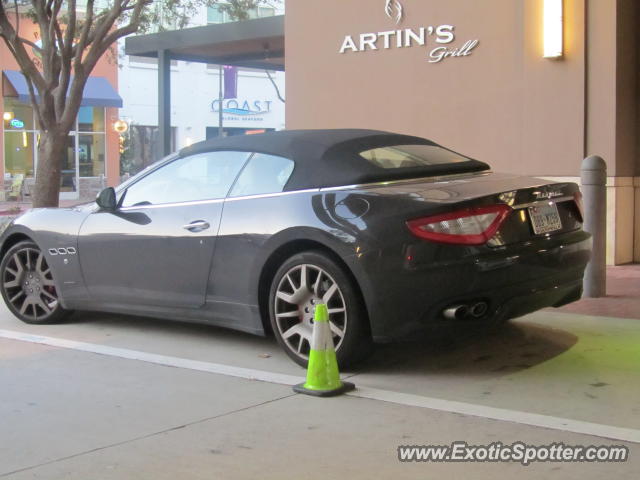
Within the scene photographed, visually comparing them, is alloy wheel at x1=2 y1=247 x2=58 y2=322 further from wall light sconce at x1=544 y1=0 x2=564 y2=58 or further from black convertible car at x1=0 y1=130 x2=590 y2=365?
wall light sconce at x1=544 y1=0 x2=564 y2=58

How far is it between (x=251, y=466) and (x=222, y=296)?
2.19 m

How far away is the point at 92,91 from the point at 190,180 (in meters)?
27.7

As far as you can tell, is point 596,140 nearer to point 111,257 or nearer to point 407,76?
point 407,76

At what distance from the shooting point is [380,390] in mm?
4945

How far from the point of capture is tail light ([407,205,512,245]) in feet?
16.0

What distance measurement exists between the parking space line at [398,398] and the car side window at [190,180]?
1.17 metres

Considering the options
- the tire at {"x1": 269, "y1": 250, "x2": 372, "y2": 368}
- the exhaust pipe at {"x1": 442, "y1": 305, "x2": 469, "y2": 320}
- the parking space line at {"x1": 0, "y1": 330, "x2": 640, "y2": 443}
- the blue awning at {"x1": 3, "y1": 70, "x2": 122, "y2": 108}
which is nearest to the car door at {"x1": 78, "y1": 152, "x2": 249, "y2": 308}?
the parking space line at {"x1": 0, "y1": 330, "x2": 640, "y2": 443}

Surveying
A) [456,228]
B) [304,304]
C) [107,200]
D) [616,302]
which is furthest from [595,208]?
[107,200]

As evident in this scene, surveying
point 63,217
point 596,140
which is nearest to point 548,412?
point 63,217

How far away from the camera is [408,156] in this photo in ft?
19.6

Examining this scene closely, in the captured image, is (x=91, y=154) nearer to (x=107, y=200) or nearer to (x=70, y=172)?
(x=70, y=172)

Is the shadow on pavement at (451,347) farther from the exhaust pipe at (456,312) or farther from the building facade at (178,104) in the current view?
the building facade at (178,104)

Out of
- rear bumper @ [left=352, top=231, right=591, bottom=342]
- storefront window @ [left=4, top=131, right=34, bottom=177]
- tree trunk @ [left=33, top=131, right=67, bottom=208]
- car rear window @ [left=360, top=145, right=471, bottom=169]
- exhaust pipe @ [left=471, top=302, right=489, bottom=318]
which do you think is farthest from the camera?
storefront window @ [left=4, top=131, right=34, bottom=177]

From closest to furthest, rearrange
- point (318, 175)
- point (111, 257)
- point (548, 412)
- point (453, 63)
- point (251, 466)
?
point (251, 466) → point (548, 412) → point (318, 175) → point (111, 257) → point (453, 63)
